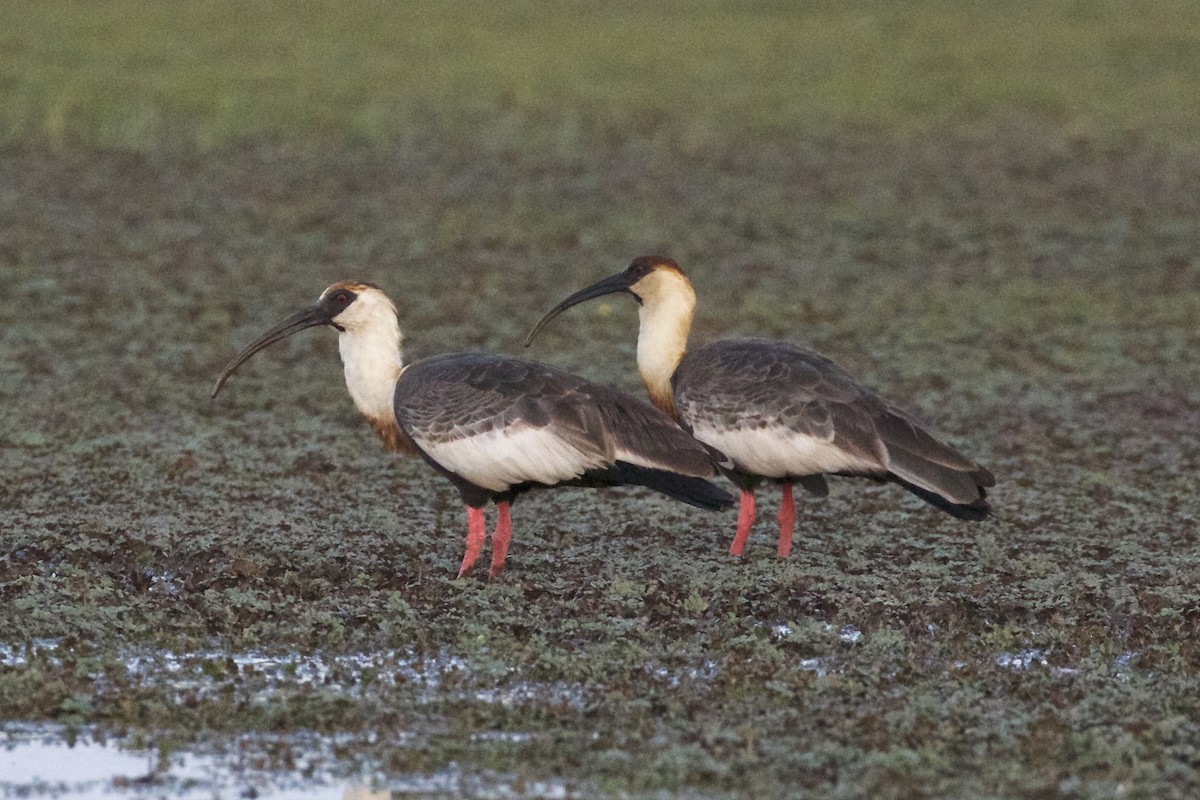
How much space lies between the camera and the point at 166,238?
1205cm

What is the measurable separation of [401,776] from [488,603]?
1.46 m

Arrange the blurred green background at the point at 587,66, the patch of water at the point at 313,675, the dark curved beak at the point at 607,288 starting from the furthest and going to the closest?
the blurred green background at the point at 587,66
the dark curved beak at the point at 607,288
the patch of water at the point at 313,675

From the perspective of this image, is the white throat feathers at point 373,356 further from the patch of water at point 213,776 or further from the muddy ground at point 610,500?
the patch of water at point 213,776

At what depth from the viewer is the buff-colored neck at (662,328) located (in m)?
7.34

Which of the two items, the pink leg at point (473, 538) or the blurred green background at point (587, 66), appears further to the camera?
A: the blurred green background at point (587, 66)

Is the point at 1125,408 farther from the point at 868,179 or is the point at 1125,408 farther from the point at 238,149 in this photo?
the point at 238,149

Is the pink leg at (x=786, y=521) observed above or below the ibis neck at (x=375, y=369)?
below

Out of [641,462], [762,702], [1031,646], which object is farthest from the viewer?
[641,462]

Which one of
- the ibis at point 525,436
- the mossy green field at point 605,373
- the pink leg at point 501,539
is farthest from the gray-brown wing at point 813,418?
the pink leg at point 501,539

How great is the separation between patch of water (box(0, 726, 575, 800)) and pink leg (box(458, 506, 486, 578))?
1.69 meters

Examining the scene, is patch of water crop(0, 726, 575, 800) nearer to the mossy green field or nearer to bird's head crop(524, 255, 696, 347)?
the mossy green field

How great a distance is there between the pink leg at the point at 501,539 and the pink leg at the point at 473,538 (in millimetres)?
51

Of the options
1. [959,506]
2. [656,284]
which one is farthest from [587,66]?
[959,506]

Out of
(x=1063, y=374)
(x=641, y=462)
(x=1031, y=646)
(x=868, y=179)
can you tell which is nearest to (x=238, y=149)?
(x=868, y=179)
